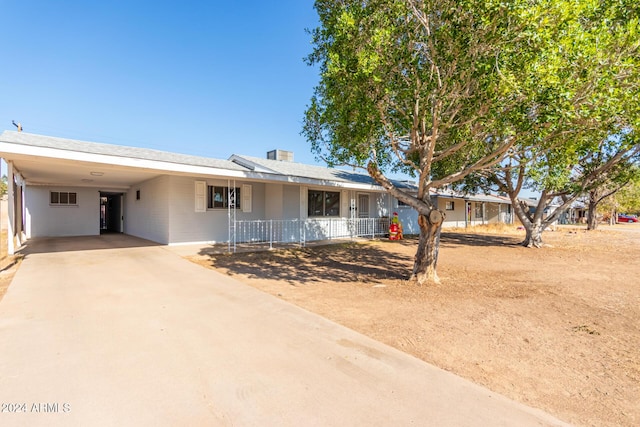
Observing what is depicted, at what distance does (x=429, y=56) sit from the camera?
5535 millimetres

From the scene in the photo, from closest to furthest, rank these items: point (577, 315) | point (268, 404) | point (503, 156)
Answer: point (268, 404), point (577, 315), point (503, 156)

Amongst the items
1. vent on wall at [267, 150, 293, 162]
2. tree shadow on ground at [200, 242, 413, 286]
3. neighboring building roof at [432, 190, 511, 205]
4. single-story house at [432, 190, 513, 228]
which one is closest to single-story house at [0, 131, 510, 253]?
tree shadow on ground at [200, 242, 413, 286]

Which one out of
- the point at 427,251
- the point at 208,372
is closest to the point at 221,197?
the point at 427,251

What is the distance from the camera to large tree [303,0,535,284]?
15.6 ft

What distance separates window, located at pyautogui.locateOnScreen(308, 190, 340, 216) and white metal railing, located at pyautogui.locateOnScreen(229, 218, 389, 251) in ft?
1.17

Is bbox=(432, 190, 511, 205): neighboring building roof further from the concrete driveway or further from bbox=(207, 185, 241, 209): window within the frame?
the concrete driveway

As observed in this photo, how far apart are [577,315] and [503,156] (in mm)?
3339

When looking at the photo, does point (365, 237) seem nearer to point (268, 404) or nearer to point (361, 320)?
point (361, 320)

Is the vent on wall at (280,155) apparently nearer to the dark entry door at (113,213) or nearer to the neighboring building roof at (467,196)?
the dark entry door at (113,213)

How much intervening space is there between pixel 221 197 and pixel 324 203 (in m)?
4.85

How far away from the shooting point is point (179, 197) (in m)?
11.1

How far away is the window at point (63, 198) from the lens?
14.5m

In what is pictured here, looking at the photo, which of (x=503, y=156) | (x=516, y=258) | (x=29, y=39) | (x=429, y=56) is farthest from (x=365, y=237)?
(x=29, y=39)

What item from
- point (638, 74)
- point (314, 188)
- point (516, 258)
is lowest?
point (516, 258)
